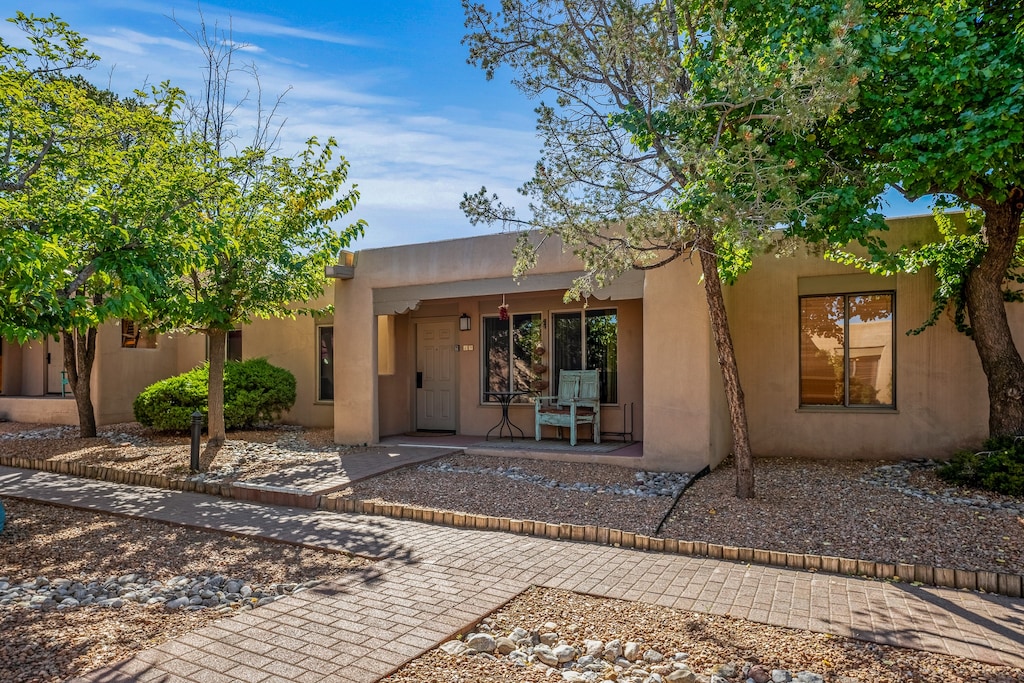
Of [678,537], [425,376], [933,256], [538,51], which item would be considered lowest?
[678,537]

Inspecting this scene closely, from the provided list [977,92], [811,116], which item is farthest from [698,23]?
[977,92]

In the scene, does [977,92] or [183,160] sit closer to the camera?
[977,92]

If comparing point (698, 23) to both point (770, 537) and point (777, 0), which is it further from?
point (770, 537)

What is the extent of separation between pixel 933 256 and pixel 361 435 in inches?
335

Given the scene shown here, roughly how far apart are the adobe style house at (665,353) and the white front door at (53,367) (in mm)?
9729

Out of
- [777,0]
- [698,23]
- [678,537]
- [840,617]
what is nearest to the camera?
[840,617]

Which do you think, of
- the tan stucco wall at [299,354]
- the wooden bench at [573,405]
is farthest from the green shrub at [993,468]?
the tan stucco wall at [299,354]

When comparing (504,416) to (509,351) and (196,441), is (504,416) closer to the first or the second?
(509,351)

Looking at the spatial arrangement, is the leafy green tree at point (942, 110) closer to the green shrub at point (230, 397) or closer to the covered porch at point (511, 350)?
the covered porch at point (511, 350)

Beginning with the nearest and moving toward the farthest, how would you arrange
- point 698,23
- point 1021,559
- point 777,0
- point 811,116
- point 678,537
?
point 1021,559 < point 811,116 < point 678,537 < point 777,0 < point 698,23

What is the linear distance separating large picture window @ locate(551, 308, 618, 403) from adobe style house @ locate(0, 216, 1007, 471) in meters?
0.02

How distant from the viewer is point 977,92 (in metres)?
5.63

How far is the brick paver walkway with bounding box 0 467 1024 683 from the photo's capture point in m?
3.47

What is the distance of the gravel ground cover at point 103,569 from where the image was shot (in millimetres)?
3592
